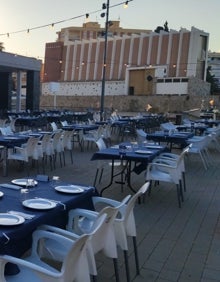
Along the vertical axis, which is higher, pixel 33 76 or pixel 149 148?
pixel 33 76

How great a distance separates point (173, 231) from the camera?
448 centimetres

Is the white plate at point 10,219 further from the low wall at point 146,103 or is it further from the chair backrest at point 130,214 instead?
the low wall at point 146,103

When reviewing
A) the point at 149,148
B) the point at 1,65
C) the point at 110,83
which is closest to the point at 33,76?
the point at 1,65

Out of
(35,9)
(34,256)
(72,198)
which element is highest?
(35,9)

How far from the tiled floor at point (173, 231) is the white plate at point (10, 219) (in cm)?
102

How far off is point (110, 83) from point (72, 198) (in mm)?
47957

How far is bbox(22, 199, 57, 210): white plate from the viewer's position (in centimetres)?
287

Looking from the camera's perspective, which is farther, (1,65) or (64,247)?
(1,65)

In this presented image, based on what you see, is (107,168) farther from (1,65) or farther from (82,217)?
(1,65)

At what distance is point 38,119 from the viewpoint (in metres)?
13.7

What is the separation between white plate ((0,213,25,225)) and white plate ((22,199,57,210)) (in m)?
0.24

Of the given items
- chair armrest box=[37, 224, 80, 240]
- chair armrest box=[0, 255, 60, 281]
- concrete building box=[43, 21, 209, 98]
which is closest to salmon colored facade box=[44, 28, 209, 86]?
concrete building box=[43, 21, 209, 98]

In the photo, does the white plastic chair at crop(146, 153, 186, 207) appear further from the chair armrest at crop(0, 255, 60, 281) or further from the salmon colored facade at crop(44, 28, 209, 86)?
the salmon colored facade at crop(44, 28, 209, 86)

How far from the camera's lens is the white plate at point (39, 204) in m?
2.87
